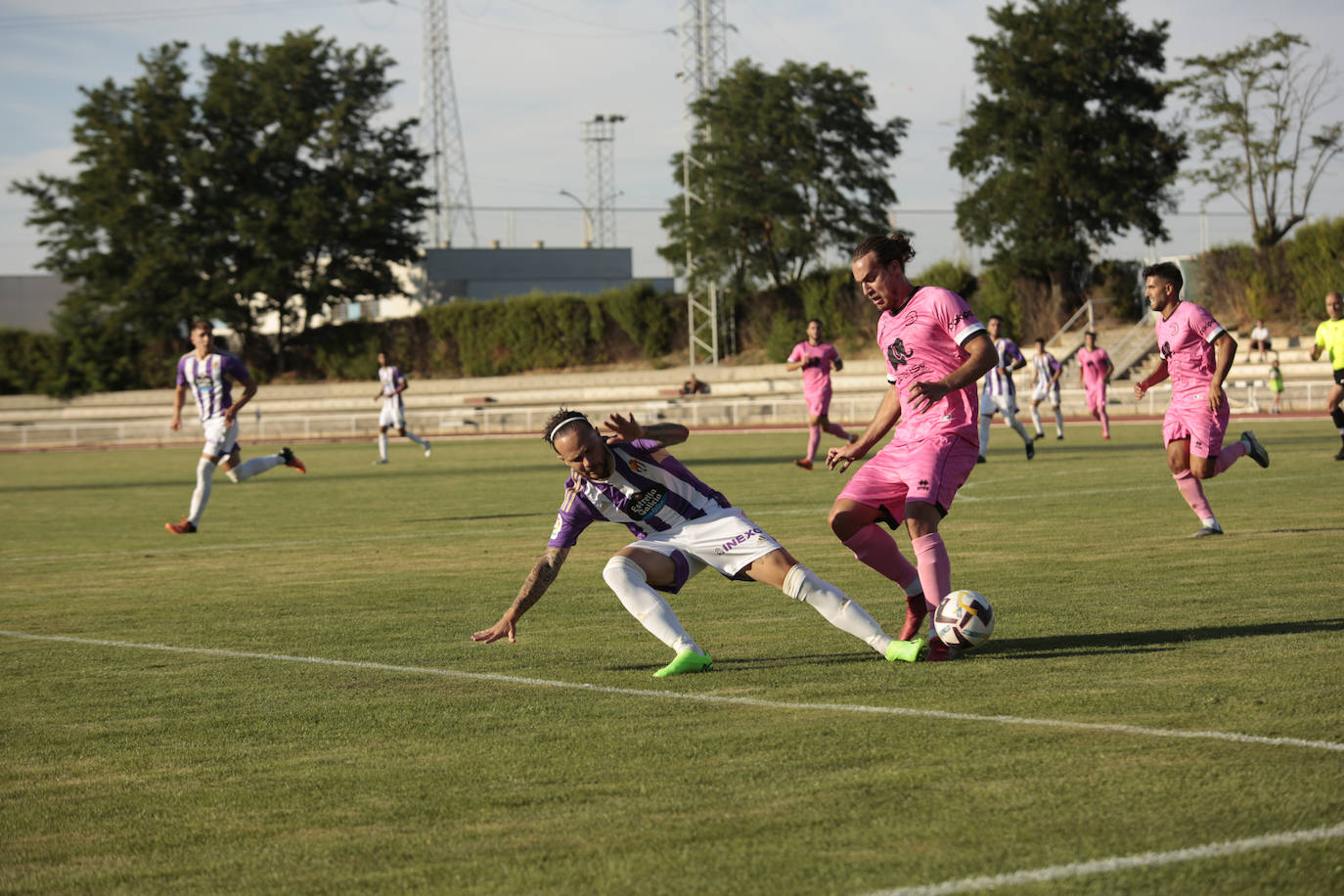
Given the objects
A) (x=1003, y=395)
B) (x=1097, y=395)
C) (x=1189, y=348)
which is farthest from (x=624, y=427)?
(x=1097, y=395)

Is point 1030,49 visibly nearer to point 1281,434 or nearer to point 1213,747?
point 1281,434

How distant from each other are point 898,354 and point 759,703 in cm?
232

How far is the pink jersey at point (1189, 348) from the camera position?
11273 mm

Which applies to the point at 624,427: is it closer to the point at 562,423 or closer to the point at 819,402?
the point at 562,423

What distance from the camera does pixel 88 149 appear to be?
194 ft

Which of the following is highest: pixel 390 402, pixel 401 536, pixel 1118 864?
pixel 390 402

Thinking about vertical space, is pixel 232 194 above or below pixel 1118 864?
above

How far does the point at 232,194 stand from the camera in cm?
5956

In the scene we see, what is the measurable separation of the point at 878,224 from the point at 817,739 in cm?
5110

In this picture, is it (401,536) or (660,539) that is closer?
(660,539)

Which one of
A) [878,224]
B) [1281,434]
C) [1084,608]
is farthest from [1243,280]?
[1084,608]

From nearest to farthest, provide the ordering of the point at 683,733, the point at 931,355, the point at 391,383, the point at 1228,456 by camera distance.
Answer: the point at 683,733, the point at 931,355, the point at 1228,456, the point at 391,383

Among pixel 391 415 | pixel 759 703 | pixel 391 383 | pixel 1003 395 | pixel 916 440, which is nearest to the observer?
pixel 759 703

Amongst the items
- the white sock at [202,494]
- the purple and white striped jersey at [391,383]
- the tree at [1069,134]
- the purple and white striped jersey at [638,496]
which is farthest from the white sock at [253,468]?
the tree at [1069,134]
